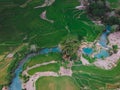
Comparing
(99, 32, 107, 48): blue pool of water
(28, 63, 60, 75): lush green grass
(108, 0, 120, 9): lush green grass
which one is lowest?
(28, 63, 60, 75): lush green grass

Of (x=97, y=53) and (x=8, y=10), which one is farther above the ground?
(x=8, y=10)

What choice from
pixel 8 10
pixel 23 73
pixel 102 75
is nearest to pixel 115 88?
pixel 102 75

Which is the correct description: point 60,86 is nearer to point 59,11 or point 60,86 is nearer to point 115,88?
point 115,88

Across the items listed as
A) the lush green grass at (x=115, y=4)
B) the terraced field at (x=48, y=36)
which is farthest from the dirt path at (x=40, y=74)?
the lush green grass at (x=115, y=4)

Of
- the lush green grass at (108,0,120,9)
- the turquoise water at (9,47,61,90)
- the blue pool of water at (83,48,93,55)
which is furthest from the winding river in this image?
the lush green grass at (108,0,120,9)

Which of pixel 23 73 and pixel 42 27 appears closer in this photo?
pixel 23 73

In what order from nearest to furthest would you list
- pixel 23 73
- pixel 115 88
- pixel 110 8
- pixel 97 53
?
pixel 115 88, pixel 23 73, pixel 97 53, pixel 110 8

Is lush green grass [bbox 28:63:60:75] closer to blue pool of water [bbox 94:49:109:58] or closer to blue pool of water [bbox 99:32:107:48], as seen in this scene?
blue pool of water [bbox 94:49:109:58]

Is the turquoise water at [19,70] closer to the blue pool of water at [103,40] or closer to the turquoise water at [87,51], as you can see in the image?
the turquoise water at [87,51]
